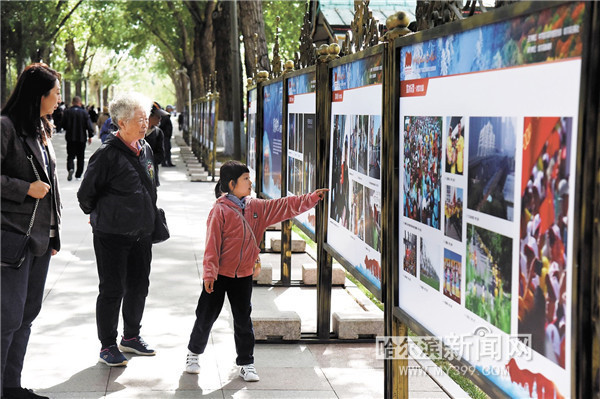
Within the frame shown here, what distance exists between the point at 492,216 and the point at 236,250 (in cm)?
260

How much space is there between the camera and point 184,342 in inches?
253

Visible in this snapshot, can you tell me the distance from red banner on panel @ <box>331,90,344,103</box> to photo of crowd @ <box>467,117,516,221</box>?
2520 mm

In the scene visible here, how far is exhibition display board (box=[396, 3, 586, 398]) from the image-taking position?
2549mm

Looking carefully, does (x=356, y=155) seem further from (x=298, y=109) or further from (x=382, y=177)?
(x=298, y=109)

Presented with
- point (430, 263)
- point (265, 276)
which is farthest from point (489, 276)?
point (265, 276)

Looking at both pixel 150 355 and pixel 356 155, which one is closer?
→ pixel 356 155

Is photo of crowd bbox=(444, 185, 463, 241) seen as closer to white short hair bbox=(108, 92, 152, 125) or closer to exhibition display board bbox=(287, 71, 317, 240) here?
white short hair bbox=(108, 92, 152, 125)

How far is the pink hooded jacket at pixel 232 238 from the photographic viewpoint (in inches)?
210

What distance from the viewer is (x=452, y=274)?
3500 mm

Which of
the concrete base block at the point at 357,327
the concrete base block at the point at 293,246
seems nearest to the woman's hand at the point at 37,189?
the concrete base block at the point at 357,327

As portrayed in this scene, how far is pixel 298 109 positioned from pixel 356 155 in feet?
8.00

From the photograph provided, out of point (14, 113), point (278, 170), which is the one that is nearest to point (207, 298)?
point (14, 113)

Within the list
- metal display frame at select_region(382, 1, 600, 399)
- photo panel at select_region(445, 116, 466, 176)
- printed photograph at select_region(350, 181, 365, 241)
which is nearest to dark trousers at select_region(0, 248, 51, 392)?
printed photograph at select_region(350, 181, 365, 241)

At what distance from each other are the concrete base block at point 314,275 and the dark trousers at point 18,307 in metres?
4.04
